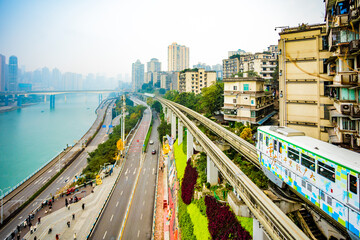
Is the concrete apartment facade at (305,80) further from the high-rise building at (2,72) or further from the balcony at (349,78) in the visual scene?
the high-rise building at (2,72)

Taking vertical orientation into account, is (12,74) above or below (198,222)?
above

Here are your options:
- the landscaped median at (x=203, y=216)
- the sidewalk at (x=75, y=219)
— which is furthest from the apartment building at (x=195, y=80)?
the landscaped median at (x=203, y=216)

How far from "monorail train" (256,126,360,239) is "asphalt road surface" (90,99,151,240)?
45.1 ft

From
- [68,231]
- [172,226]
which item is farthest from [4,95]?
[172,226]

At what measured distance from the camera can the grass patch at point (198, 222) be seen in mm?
11209

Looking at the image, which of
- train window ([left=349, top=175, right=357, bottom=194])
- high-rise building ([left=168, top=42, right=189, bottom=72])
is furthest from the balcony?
high-rise building ([left=168, top=42, right=189, bottom=72])

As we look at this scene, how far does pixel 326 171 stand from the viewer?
18.8 ft

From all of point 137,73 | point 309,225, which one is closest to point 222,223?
point 309,225

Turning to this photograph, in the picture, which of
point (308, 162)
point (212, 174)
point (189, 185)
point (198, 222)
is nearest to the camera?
point (308, 162)

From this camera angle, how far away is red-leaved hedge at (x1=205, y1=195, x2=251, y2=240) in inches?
356

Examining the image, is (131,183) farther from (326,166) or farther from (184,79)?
(184,79)

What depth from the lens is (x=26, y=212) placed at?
2119cm

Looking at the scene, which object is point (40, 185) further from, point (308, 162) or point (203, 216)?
point (308, 162)

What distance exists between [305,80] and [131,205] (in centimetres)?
1852
